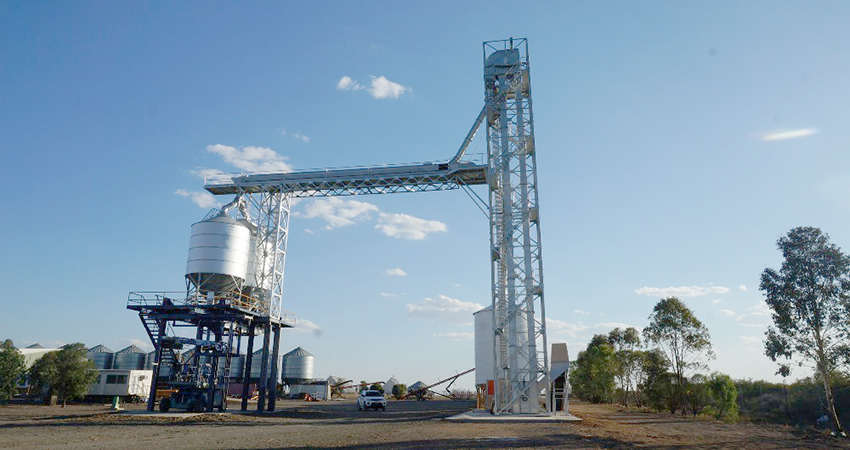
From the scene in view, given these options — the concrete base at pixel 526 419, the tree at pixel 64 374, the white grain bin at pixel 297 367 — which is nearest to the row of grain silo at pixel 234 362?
the white grain bin at pixel 297 367

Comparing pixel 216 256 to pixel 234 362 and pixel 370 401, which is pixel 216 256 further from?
pixel 234 362

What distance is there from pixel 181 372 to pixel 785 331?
33111mm

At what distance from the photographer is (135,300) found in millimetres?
30516

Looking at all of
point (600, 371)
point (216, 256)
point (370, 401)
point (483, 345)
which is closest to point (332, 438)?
point (216, 256)

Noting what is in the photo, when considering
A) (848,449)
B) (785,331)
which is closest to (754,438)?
(848,449)

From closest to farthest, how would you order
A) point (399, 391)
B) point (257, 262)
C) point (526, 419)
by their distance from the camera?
point (526, 419) < point (257, 262) < point (399, 391)

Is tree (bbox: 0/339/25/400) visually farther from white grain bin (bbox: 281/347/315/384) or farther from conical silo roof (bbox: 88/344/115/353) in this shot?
white grain bin (bbox: 281/347/315/384)

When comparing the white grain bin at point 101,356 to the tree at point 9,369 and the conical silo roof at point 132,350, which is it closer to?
the conical silo roof at point 132,350

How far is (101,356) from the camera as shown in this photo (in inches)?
2603

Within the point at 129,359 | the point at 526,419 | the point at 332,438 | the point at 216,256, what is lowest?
the point at 526,419

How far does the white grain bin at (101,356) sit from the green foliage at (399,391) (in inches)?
1496

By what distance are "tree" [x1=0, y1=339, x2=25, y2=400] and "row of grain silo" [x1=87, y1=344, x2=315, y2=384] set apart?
13.4 meters

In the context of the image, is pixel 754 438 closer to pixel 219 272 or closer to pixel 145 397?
pixel 219 272

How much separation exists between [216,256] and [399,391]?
5159 centimetres
